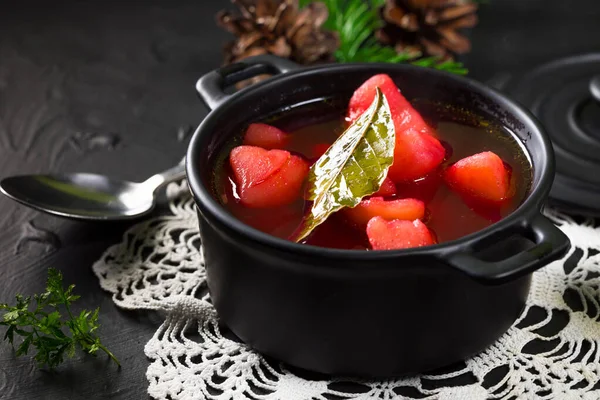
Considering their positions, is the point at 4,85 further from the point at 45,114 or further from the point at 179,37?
the point at 179,37

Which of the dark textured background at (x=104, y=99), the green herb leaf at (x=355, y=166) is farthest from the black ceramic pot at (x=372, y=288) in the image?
the dark textured background at (x=104, y=99)

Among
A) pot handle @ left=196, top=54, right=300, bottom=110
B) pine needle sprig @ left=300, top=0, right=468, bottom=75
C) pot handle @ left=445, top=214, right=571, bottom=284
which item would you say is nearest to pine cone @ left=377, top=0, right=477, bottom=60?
pine needle sprig @ left=300, top=0, right=468, bottom=75

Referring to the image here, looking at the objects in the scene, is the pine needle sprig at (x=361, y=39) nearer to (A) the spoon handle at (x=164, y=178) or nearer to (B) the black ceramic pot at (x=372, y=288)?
(A) the spoon handle at (x=164, y=178)

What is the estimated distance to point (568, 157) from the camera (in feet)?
5.99

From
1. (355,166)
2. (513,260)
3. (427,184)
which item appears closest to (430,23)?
(427,184)

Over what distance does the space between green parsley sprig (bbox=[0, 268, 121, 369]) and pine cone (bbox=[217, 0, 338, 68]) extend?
2.94 ft

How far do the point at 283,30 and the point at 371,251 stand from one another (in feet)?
3.52

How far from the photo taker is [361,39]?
230 centimetres

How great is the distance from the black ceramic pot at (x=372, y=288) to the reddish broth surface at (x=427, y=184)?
0.05 meters

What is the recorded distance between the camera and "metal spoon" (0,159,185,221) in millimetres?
1741

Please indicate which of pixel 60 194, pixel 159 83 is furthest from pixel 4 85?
pixel 60 194

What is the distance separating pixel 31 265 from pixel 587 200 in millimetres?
1101

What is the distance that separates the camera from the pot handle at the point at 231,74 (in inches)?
65.6

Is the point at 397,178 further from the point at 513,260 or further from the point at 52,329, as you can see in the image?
the point at 52,329
